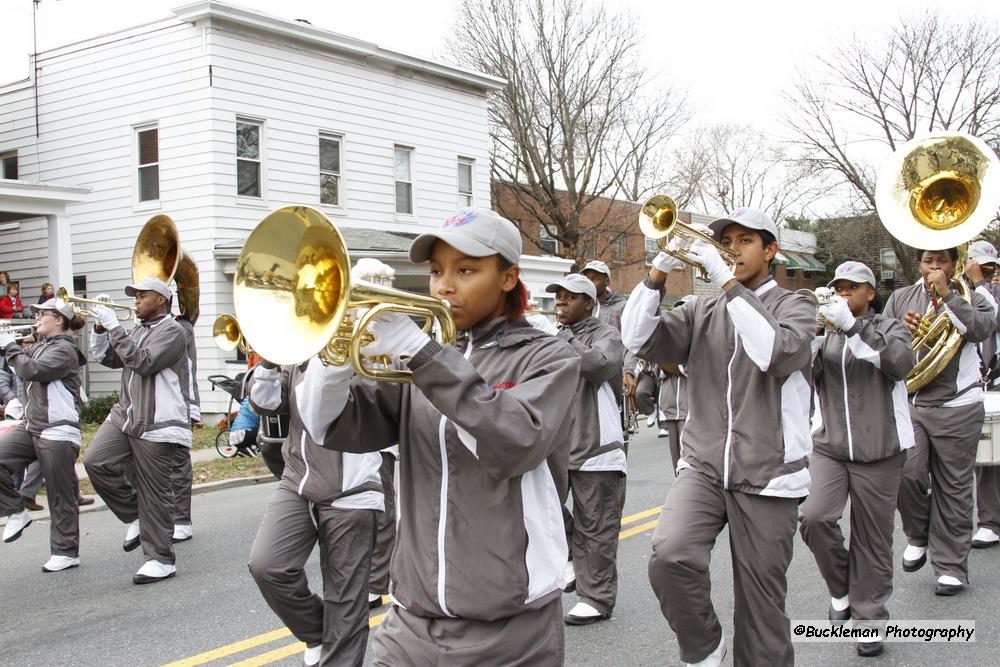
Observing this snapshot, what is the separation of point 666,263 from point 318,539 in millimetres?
2171

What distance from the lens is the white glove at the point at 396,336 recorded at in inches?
96.2

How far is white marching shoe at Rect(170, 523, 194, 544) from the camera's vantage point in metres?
8.16

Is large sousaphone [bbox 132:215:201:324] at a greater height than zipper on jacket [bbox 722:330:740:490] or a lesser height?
greater

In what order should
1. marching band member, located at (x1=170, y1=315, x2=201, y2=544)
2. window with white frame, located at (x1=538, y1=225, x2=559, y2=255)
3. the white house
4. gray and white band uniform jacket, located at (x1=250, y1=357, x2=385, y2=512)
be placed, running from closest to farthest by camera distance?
gray and white band uniform jacket, located at (x1=250, y1=357, x2=385, y2=512), marching band member, located at (x1=170, y1=315, x2=201, y2=544), the white house, window with white frame, located at (x1=538, y1=225, x2=559, y2=255)

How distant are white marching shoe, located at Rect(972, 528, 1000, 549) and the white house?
36.9ft

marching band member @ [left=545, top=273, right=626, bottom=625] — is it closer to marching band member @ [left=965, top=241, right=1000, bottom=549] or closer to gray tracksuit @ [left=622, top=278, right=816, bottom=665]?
gray tracksuit @ [left=622, top=278, right=816, bottom=665]

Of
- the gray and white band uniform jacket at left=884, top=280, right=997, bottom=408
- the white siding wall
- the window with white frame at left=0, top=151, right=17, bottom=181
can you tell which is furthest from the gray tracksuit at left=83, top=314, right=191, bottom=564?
the window with white frame at left=0, top=151, right=17, bottom=181

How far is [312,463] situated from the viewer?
187 inches

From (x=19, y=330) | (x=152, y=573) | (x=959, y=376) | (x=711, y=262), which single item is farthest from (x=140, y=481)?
(x=959, y=376)

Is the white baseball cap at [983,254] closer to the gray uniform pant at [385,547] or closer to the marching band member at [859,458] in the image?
the marching band member at [859,458]

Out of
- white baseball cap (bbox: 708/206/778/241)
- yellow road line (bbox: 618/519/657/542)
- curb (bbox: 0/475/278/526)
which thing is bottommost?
curb (bbox: 0/475/278/526)

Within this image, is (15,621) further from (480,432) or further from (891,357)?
(891,357)

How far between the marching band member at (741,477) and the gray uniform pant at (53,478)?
494 cm

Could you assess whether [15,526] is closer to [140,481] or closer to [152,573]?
[140,481]
